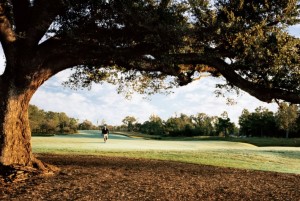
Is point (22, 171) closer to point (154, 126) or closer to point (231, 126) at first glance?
point (231, 126)

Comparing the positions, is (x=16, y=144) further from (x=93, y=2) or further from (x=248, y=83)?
(x=248, y=83)

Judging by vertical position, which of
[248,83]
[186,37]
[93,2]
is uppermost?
[93,2]

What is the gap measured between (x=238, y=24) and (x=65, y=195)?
8498 mm

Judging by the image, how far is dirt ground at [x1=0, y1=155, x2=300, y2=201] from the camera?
10360mm

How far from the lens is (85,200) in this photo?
9633mm

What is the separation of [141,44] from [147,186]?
5.68m

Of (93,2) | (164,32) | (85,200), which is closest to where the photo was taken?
(85,200)

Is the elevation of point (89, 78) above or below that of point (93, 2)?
below

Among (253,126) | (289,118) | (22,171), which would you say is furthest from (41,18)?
(253,126)

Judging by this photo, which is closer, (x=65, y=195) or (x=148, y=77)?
(x=65, y=195)

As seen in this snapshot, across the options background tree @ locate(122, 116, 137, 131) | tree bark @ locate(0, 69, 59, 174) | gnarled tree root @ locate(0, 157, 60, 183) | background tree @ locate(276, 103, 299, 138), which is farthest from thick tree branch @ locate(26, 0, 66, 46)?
background tree @ locate(122, 116, 137, 131)

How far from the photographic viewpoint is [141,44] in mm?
14047

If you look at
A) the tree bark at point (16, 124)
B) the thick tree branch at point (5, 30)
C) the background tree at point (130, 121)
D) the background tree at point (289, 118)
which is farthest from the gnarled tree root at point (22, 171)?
the background tree at point (130, 121)

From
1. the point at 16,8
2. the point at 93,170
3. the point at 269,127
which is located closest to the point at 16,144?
the point at 93,170
